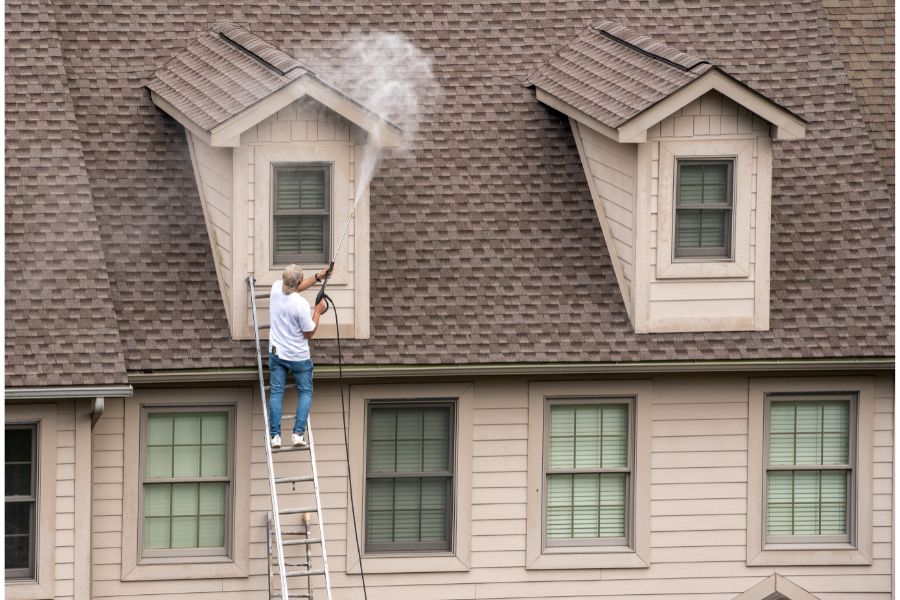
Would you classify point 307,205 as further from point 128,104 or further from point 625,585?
point 625,585

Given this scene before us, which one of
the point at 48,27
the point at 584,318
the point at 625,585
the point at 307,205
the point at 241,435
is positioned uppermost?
the point at 48,27

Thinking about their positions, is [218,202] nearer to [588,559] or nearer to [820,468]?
[588,559]

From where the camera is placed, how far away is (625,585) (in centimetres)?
1916

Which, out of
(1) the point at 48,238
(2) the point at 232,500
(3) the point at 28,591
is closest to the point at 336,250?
(2) the point at 232,500

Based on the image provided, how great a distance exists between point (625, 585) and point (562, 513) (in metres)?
1.04

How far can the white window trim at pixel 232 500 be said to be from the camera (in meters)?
18.2

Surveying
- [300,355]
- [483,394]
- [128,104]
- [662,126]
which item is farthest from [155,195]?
[662,126]

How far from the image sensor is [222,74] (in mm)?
19062

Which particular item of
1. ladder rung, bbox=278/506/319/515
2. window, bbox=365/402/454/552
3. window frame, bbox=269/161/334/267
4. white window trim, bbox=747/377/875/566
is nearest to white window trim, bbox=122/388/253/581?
ladder rung, bbox=278/506/319/515

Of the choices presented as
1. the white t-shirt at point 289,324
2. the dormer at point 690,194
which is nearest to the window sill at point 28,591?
the white t-shirt at point 289,324

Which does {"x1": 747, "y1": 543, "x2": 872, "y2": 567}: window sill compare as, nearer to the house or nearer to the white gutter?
the house

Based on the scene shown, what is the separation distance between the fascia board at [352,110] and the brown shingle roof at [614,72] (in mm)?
2273

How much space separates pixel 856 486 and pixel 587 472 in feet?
9.98

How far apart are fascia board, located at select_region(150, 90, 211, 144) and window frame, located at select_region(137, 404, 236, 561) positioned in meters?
2.79
